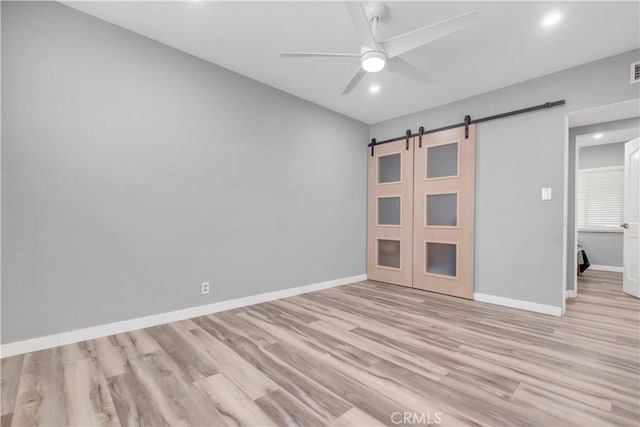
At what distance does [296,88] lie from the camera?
144 inches

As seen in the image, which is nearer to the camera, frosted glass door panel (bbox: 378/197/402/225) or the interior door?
the interior door

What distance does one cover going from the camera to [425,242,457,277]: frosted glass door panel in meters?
3.89

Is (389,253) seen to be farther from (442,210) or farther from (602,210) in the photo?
(602,210)

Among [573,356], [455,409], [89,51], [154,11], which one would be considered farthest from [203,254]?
[573,356]

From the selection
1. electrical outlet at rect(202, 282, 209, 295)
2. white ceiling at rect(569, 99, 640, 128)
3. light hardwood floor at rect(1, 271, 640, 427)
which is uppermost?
white ceiling at rect(569, 99, 640, 128)

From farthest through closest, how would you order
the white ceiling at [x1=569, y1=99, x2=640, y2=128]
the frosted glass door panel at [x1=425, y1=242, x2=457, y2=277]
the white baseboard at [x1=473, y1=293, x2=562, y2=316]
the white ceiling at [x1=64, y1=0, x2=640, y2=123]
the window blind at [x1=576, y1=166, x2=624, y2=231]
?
the window blind at [x1=576, y1=166, x2=624, y2=231] → the frosted glass door panel at [x1=425, y1=242, x2=457, y2=277] → the white baseboard at [x1=473, y1=293, x2=562, y2=316] → the white ceiling at [x1=569, y1=99, x2=640, y2=128] → the white ceiling at [x1=64, y1=0, x2=640, y2=123]

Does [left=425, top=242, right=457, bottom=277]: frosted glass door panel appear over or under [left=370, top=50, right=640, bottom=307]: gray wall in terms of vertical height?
under

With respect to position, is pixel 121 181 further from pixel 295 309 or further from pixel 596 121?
pixel 596 121

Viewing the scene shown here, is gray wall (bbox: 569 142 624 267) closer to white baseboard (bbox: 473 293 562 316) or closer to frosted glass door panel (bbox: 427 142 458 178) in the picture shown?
white baseboard (bbox: 473 293 562 316)

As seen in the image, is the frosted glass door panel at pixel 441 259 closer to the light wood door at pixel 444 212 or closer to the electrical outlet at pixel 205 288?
the light wood door at pixel 444 212

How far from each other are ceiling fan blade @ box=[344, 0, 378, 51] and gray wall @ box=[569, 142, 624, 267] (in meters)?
6.73

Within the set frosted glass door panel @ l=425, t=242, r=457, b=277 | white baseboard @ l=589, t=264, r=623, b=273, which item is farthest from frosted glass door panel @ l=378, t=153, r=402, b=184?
white baseboard @ l=589, t=264, r=623, b=273

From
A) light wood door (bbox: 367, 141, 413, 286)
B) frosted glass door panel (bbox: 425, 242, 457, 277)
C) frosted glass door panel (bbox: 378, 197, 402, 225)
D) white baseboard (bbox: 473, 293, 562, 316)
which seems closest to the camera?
white baseboard (bbox: 473, 293, 562, 316)

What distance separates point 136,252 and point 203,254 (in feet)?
2.04
